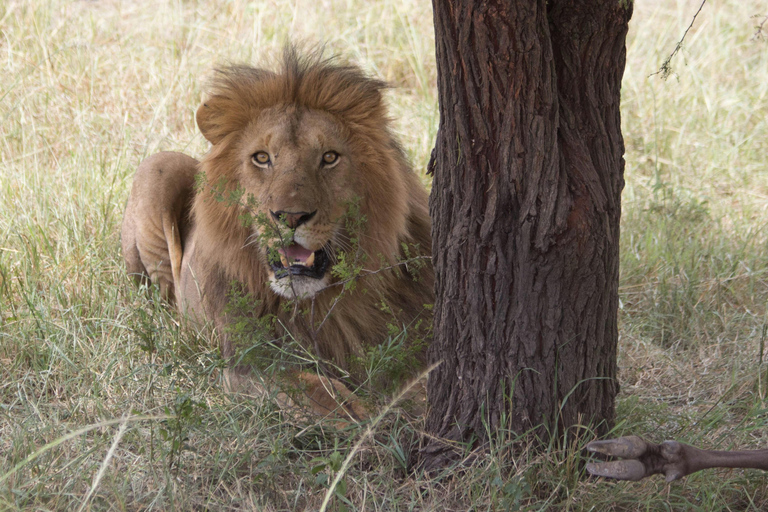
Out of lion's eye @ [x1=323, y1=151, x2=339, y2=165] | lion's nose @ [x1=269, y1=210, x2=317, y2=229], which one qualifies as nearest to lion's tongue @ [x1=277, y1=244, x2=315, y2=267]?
lion's nose @ [x1=269, y1=210, x2=317, y2=229]

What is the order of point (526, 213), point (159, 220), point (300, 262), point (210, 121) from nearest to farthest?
1. point (526, 213)
2. point (300, 262)
3. point (210, 121)
4. point (159, 220)

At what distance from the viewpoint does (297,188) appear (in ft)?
9.57

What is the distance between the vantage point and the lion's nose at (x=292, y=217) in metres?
2.85

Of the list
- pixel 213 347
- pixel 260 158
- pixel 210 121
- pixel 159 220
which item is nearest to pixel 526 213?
pixel 260 158

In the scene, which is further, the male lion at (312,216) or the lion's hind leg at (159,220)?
the lion's hind leg at (159,220)

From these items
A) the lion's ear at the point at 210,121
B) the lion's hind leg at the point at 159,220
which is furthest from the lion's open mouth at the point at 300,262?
the lion's hind leg at the point at 159,220

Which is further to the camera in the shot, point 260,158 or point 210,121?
point 210,121

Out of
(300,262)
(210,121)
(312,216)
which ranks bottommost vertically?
(300,262)

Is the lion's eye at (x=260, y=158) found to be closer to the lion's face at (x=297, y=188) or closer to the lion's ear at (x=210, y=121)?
the lion's face at (x=297, y=188)

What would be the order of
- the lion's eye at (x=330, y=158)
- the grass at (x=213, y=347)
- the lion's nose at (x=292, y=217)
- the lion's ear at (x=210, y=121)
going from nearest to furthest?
the grass at (x=213, y=347), the lion's nose at (x=292, y=217), the lion's eye at (x=330, y=158), the lion's ear at (x=210, y=121)

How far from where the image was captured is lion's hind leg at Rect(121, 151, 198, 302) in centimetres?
428

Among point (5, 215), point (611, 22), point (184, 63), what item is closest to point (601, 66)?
point (611, 22)

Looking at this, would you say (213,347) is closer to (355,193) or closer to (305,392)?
(305,392)

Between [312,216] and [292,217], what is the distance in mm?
81
